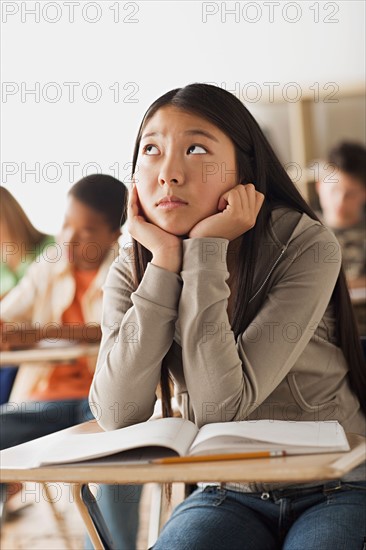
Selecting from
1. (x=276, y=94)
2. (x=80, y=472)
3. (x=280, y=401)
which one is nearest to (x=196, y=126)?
(x=280, y=401)

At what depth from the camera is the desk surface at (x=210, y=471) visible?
1.01 m

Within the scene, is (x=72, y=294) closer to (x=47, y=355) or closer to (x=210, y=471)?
(x=47, y=355)

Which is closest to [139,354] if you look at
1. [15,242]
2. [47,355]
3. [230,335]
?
[230,335]

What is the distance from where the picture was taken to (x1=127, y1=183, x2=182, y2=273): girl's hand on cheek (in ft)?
4.80

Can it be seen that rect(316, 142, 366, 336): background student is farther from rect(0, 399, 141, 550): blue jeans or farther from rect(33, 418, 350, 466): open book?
rect(33, 418, 350, 466): open book

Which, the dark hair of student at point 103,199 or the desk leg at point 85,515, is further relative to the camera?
the dark hair of student at point 103,199

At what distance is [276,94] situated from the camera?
5.44 meters

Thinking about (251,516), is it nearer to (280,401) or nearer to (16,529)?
(280,401)

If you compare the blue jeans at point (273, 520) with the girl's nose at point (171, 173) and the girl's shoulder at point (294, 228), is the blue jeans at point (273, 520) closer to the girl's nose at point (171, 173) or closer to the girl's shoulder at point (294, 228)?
the girl's shoulder at point (294, 228)

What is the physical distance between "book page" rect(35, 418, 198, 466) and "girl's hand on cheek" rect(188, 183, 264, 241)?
1.17ft

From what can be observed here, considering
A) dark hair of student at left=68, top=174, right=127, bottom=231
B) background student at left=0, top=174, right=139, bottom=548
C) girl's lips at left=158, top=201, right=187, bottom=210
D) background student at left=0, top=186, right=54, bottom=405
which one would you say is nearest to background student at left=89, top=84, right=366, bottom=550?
girl's lips at left=158, top=201, right=187, bottom=210

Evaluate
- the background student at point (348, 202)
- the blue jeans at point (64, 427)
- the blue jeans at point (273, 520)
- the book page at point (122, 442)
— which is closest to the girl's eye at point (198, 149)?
the book page at point (122, 442)

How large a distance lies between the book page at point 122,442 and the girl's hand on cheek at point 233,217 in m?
0.36

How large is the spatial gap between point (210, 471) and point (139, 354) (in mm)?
401
